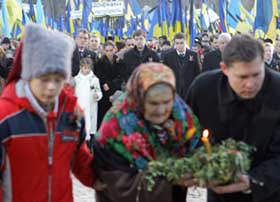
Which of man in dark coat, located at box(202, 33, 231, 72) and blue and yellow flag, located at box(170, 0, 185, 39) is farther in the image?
blue and yellow flag, located at box(170, 0, 185, 39)

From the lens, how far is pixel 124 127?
347cm

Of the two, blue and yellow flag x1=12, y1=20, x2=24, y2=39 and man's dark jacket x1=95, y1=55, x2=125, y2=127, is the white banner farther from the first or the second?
man's dark jacket x1=95, y1=55, x2=125, y2=127

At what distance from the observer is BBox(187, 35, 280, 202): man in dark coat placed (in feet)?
11.5

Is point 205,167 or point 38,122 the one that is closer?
point 205,167

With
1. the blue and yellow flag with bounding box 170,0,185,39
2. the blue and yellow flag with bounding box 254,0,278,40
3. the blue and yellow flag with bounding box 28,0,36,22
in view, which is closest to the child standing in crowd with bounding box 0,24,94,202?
the blue and yellow flag with bounding box 254,0,278,40

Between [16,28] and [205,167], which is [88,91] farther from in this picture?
[16,28]

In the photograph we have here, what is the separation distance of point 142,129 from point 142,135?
0.11 feet

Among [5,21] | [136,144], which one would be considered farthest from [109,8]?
[136,144]

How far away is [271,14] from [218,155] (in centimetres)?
1340

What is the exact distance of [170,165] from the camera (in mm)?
3352

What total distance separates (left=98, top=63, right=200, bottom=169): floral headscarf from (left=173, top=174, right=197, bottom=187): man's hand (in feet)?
0.54

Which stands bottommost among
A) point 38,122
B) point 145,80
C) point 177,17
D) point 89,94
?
point 89,94

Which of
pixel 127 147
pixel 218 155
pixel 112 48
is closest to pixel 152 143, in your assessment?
pixel 127 147

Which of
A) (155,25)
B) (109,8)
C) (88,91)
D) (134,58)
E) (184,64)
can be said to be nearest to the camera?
(88,91)
